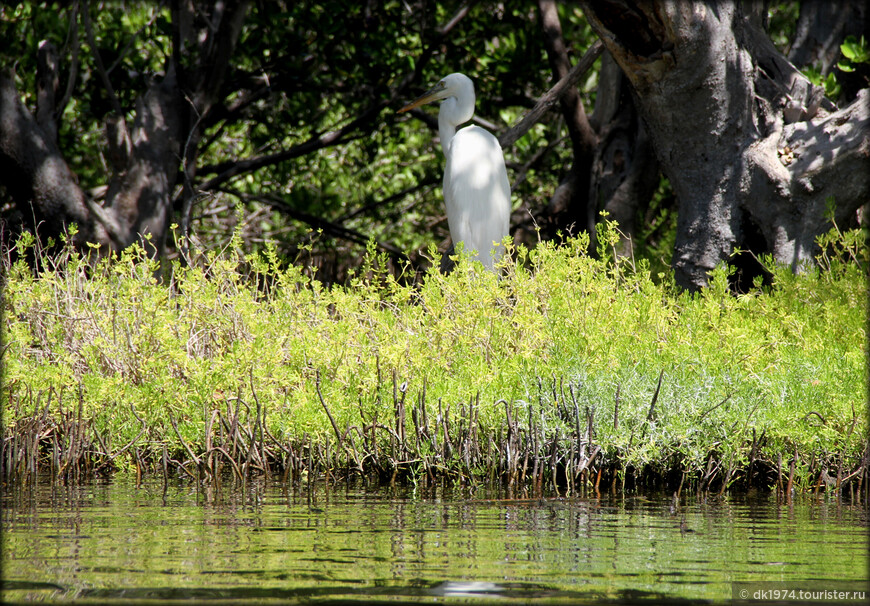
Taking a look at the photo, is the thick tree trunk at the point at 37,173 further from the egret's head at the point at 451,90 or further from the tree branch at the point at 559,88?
the tree branch at the point at 559,88

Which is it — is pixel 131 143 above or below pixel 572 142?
below

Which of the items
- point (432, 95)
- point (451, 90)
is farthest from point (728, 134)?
point (432, 95)

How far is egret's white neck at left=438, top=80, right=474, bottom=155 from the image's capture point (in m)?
8.99

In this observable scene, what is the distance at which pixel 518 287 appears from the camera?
5.36 m

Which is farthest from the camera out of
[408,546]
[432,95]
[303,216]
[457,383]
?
[303,216]

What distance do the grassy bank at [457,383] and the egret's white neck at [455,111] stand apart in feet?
11.9

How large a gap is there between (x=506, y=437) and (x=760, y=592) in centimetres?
192

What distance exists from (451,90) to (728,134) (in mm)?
2888

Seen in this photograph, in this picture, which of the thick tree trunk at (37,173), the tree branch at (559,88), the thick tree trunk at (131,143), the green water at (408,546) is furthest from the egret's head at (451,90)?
the green water at (408,546)

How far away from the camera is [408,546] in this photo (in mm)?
3059

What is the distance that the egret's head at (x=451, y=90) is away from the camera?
899 centimetres

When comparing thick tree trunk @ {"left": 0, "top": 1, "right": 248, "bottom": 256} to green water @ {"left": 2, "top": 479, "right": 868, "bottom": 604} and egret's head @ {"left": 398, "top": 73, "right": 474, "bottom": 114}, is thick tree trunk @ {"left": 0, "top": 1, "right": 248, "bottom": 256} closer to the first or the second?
egret's head @ {"left": 398, "top": 73, "right": 474, "bottom": 114}

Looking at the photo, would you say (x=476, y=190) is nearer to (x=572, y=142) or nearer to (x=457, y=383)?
(x=572, y=142)

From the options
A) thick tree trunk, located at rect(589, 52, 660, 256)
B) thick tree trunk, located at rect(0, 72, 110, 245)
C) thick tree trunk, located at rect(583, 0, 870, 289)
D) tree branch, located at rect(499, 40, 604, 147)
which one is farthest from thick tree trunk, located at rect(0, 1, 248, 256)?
thick tree trunk, located at rect(583, 0, 870, 289)
